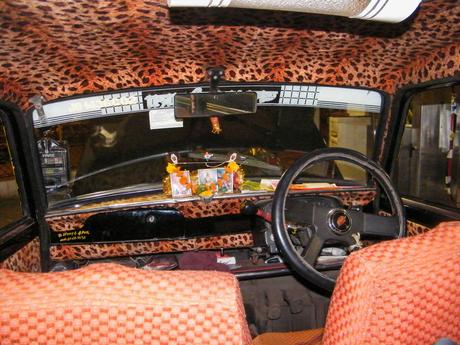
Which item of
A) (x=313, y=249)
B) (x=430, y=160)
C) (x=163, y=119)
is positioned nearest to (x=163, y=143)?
(x=163, y=119)

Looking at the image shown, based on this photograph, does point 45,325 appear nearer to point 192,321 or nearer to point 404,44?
point 192,321

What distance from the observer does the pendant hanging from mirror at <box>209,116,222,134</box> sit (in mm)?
2721

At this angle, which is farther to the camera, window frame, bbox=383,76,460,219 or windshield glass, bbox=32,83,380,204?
windshield glass, bbox=32,83,380,204

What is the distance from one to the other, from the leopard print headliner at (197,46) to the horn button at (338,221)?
92cm

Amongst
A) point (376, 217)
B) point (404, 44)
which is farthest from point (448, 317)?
point (404, 44)

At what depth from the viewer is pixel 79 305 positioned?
998mm

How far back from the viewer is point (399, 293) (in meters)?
1.13

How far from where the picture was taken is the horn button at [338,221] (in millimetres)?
2092

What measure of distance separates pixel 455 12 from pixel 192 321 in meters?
1.74

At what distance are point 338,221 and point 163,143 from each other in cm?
128

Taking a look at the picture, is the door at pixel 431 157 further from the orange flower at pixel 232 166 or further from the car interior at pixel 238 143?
the orange flower at pixel 232 166

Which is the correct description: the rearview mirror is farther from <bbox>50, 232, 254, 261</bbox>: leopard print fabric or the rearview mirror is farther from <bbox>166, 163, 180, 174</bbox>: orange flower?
<bbox>50, 232, 254, 261</bbox>: leopard print fabric

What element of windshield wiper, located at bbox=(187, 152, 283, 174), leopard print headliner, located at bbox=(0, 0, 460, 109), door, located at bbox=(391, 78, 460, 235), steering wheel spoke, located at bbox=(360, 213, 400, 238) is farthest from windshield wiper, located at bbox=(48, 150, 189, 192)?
door, located at bbox=(391, 78, 460, 235)

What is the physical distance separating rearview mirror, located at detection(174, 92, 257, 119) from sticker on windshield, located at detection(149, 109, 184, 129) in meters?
0.07
